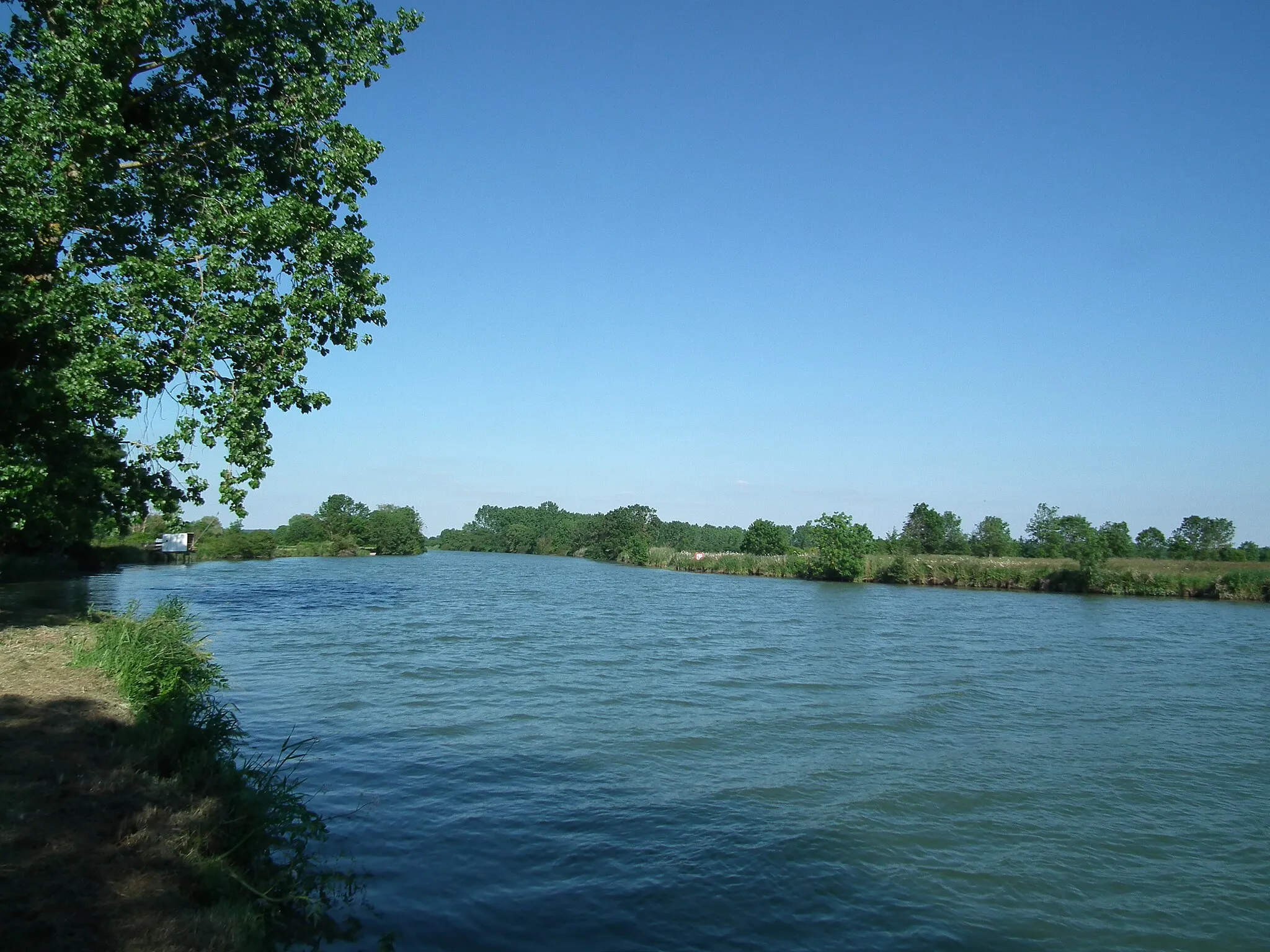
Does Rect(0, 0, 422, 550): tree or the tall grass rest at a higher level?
A: Rect(0, 0, 422, 550): tree

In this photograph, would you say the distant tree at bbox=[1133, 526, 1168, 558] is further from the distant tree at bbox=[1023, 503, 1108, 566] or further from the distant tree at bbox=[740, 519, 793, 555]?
the distant tree at bbox=[740, 519, 793, 555]

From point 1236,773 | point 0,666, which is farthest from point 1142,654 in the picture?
point 0,666

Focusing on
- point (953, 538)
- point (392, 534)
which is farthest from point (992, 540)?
point (392, 534)

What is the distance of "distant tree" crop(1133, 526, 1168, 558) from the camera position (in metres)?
82.1

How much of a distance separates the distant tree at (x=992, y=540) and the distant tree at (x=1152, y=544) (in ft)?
41.9

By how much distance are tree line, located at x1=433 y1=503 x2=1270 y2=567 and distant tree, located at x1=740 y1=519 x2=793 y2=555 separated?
0.32 feet

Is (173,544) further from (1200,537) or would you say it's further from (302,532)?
(1200,537)

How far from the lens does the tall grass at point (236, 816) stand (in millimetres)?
5609

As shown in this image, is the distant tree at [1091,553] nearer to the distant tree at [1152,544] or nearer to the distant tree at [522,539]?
the distant tree at [1152,544]

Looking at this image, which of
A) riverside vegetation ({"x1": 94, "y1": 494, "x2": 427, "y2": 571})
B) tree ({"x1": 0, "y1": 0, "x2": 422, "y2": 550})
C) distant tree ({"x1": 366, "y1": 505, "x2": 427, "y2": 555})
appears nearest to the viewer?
tree ({"x1": 0, "y1": 0, "x2": 422, "y2": 550})

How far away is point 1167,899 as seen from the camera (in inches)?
315

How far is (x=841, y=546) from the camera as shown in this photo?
67.8 m

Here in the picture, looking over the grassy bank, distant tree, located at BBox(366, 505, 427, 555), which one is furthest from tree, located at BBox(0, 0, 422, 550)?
distant tree, located at BBox(366, 505, 427, 555)

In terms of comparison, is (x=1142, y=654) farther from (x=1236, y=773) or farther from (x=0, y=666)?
(x=0, y=666)
